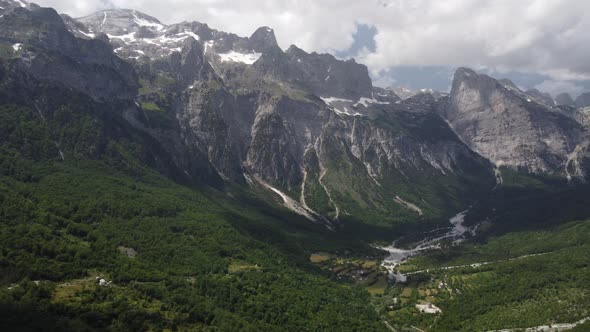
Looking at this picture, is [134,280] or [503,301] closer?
[134,280]

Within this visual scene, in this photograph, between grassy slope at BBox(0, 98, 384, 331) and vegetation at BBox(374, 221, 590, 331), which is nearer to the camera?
grassy slope at BBox(0, 98, 384, 331)

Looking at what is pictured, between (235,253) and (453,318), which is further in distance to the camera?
(235,253)

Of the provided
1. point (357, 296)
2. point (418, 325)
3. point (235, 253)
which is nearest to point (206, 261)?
point (235, 253)

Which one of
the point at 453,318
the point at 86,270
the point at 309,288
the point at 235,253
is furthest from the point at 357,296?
the point at 86,270

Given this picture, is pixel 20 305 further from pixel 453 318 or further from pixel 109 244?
pixel 453 318

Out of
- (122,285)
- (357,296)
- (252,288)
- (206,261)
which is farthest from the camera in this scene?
(357,296)

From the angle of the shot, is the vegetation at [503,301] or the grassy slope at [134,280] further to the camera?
the vegetation at [503,301]

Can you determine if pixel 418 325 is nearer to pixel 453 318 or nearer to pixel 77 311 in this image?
pixel 453 318

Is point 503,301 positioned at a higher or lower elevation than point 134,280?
higher

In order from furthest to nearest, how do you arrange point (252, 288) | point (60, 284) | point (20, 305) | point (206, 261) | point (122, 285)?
1. point (206, 261)
2. point (252, 288)
3. point (122, 285)
4. point (60, 284)
5. point (20, 305)
